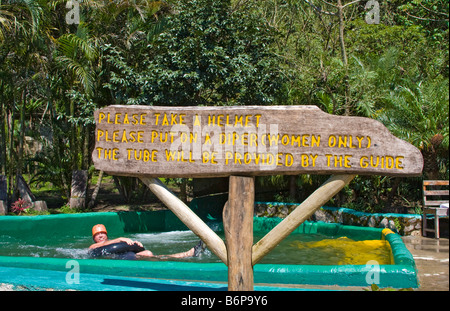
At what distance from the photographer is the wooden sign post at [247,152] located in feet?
15.1

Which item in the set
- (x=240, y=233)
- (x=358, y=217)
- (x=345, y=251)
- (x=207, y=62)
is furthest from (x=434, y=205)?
(x=240, y=233)

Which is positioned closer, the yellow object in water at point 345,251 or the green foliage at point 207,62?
the yellow object in water at point 345,251

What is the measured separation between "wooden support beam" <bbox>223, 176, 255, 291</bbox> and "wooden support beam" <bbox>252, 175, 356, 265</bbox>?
0.40ft

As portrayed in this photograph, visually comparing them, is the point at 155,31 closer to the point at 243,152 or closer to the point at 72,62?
the point at 72,62

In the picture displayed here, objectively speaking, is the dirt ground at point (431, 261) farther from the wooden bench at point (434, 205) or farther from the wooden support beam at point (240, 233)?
the wooden support beam at point (240, 233)

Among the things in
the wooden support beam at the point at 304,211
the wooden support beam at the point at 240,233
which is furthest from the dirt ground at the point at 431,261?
the wooden support beam at the point at 240,233

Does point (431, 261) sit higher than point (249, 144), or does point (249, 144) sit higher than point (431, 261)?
point (249, 144)

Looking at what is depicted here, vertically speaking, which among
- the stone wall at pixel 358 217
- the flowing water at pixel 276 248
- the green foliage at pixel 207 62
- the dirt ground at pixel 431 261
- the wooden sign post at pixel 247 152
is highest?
the green foliage at pixel 207 62

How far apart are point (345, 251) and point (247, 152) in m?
5.36

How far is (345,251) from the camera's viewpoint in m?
9.38

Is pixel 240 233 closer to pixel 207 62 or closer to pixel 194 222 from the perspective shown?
pixel 194 222

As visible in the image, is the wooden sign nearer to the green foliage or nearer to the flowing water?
the flowing water

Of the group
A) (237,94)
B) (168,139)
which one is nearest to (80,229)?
(237,94)

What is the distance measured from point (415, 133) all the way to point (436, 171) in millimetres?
1074
